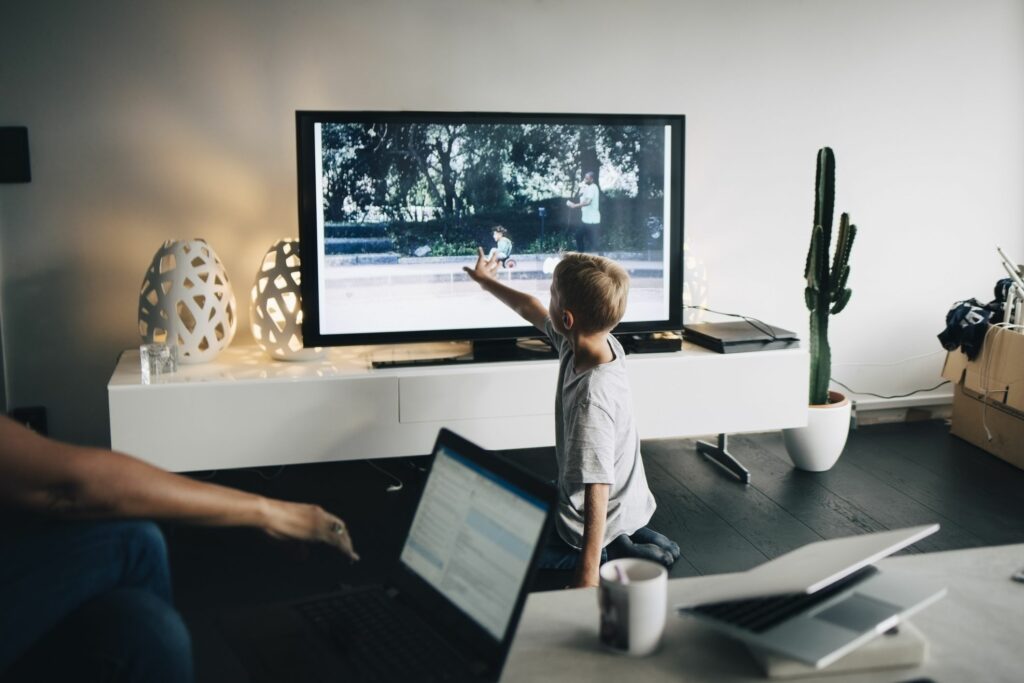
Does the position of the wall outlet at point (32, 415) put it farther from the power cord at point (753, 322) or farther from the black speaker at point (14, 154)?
the power cord at point (753, 322)

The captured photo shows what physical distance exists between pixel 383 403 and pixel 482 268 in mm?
518

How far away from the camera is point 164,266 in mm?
2844

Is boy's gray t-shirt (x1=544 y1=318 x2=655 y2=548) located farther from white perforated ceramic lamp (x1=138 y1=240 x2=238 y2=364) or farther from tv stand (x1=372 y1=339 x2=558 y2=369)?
white perforated ceramic lamp (x1=138 y1=240 x2=238 y2=364)

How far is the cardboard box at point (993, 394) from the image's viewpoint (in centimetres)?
335

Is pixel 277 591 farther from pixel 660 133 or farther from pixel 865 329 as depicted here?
pixel 865 329

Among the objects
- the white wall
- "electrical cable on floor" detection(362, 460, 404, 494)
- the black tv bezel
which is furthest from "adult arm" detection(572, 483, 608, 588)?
the white wall

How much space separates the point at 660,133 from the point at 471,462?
2116 mm

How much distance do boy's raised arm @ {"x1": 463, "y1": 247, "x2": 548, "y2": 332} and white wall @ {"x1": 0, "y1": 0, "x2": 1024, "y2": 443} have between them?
2.32 ft

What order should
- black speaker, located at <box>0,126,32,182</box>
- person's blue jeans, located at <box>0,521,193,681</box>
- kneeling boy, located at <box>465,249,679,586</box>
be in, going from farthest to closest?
1. black speaker, located at <box>0,126,32,182</box>
2. kneeling boy, located at <box>465,249,679,586</box>
3. person's blue jeans, located at <box>0,521,193,681</box>

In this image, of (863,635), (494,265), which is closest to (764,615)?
(863,635)

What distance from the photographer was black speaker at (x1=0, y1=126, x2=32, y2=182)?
9.65 feet

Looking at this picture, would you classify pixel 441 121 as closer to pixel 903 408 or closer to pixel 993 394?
pixel 993 394

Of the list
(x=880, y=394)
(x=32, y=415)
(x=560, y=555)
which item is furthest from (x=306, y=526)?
(x=880, y=394)

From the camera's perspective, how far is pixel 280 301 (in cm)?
299
